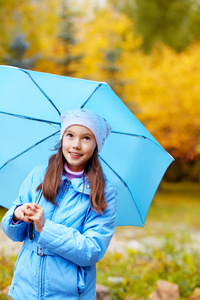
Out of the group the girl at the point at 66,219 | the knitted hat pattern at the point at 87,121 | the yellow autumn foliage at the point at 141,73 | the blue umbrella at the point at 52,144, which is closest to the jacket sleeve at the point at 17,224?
the girl at the point at 66,219

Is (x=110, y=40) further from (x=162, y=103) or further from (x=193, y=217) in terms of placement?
Result: (x=193, y=217)

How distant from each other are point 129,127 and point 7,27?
15.4 metres

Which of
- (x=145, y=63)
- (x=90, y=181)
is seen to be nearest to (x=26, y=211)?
(x=90, y=181)

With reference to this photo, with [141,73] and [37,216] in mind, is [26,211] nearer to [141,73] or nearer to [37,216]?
[37,216]

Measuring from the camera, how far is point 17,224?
5.81ft

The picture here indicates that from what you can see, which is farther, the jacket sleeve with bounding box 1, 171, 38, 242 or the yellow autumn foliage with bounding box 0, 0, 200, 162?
the yellow autumn foliage with bounding box 0, 0, 200, 162

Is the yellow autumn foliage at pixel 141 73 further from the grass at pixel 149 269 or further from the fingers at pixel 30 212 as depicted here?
the fingers at pixel 30 212

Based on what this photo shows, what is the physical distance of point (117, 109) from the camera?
6.93 feet

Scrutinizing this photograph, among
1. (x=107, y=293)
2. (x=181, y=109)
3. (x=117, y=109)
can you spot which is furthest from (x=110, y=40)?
(x=117, y=109)

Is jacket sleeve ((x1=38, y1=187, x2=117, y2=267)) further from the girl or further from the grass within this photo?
the grass

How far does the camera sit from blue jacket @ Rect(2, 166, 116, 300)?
1.66 meters

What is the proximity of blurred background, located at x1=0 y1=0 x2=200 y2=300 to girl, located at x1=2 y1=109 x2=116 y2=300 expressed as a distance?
146 inches

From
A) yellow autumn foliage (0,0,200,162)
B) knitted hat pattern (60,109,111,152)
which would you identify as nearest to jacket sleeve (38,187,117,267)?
knitted hat pattern (60,109,111,152)

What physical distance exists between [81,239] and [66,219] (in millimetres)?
124
